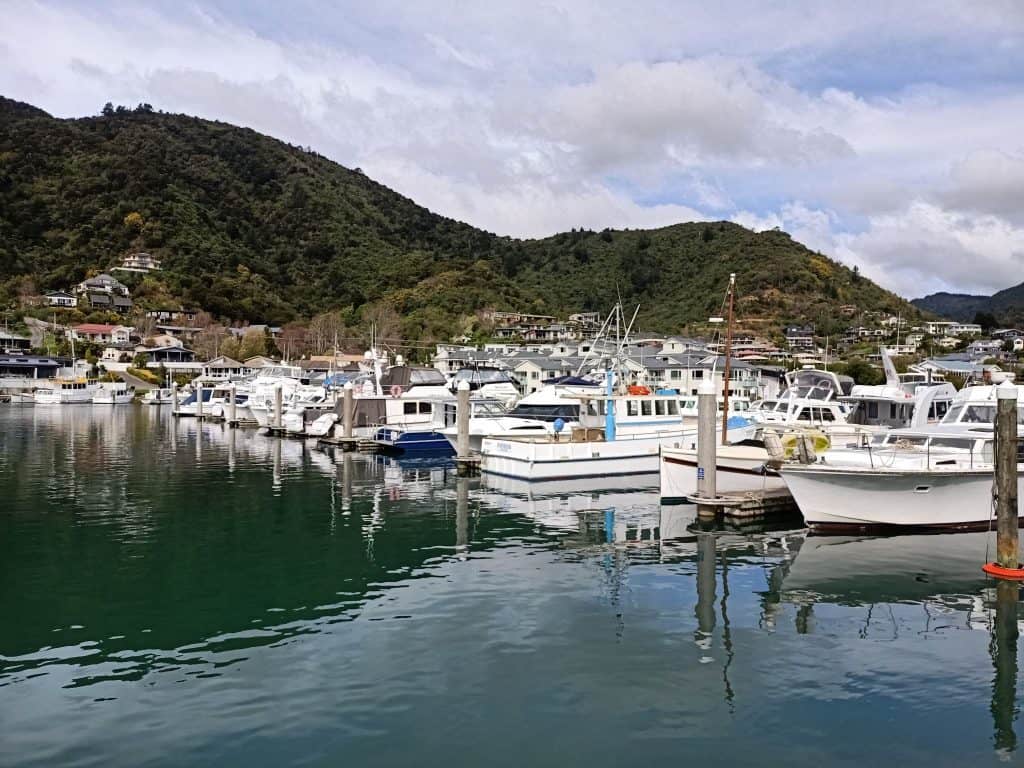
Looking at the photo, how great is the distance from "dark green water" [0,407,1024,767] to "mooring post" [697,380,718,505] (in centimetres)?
134

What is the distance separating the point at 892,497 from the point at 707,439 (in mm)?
4758

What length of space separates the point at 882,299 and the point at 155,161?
16900cm

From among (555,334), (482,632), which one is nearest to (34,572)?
(482,632)

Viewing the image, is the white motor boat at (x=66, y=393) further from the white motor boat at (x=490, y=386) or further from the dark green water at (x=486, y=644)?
the dark green water at (x=486, y=644)

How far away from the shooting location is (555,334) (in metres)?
132

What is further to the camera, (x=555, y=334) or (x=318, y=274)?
(x=318, y=274)

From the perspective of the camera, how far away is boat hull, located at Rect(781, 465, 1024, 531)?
18922 mm

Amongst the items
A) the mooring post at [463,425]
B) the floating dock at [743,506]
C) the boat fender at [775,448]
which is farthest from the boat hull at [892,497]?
the mooring post at [463,425]

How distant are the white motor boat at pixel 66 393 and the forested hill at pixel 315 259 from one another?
48.3 metres

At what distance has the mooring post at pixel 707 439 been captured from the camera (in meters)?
21.3

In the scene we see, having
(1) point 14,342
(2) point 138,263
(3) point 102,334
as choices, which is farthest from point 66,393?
(2) point 138,263

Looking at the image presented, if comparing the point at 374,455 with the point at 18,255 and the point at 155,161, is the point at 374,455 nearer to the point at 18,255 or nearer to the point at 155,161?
the point at 18,255

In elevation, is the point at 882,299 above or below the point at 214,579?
above

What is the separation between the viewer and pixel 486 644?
12117mm
